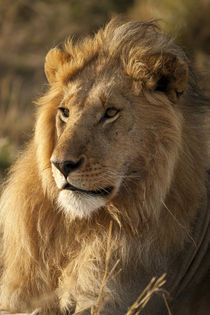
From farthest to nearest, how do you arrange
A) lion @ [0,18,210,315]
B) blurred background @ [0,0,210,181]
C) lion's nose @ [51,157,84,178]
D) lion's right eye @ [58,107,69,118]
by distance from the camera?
blurred background @ [0,0,210,181]
lion's right eye @ [58,107,69,118]
lion @ [0,18,210,315]
lion's nose @ [51,157,84,178]

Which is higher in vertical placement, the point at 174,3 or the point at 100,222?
the point at 174,3

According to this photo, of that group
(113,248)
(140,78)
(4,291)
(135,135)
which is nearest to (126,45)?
(140,78)

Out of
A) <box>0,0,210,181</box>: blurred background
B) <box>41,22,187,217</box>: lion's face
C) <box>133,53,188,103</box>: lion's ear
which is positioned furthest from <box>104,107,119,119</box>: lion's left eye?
<box>0,0,210,181</box>: blurred background

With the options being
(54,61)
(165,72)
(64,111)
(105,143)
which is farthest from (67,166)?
(54,61)

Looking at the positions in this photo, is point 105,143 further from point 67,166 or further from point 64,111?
point 64,111

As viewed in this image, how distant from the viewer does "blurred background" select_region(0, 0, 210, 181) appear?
34.6 feet

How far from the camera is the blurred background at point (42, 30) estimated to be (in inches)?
415

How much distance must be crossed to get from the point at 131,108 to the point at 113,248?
0.91 metres

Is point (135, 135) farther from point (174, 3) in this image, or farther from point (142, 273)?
point (174, 3)

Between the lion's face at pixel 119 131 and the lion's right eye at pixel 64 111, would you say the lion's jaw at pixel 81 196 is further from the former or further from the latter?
the lion's right eye at pixel 64 111

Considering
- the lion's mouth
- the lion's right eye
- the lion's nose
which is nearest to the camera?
the lion's nose

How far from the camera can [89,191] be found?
4.13 metres

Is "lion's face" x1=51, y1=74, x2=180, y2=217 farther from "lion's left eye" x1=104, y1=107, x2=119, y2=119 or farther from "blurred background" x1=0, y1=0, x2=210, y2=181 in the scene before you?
"blurred background" x1=0, y1=0, x2=210, y2=181

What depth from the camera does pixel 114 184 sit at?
4.18 m
